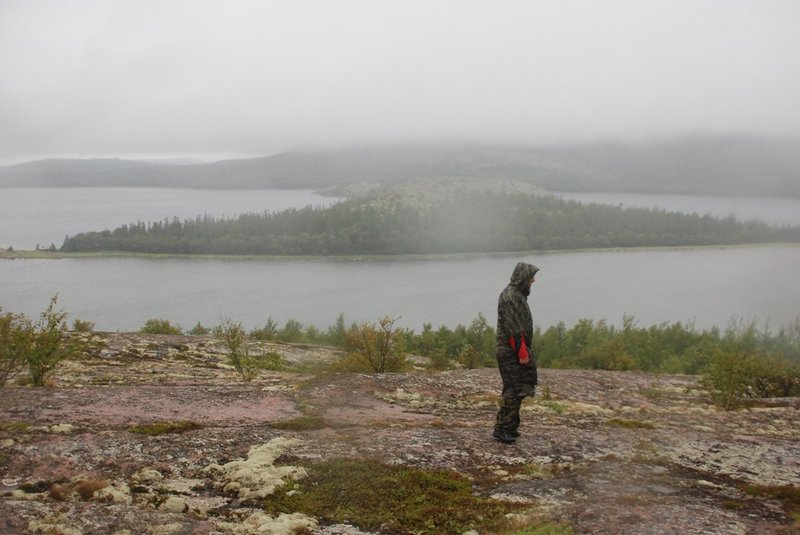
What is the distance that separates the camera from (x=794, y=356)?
39406mm

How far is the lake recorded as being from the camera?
3467 inches

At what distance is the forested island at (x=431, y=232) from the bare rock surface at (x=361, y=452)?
14067cm

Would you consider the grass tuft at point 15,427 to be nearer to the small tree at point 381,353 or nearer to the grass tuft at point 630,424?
the grass tuft at point 630,424

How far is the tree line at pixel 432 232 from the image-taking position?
15300cm

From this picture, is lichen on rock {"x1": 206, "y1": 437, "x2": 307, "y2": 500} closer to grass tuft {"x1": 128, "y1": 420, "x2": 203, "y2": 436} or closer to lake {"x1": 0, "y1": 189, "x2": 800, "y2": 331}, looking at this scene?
grass tuft {"x1": 128, "y1": 420, "x2": 203, "y2": 436}

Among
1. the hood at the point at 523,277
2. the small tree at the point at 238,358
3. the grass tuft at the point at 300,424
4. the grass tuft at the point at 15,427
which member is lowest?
the small tree at the point at 238,358

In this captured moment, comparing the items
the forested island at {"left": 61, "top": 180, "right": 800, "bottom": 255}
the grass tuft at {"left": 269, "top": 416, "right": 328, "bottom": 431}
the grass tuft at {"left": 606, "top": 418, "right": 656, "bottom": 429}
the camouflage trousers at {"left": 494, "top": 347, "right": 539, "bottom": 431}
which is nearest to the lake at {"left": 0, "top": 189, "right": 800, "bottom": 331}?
the forested island at {"left": 61, "top": 180, "right": 800, "bottom": 255}

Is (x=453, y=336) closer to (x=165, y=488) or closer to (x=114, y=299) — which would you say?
(x=165, y=488)

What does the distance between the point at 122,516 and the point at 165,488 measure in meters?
0.80

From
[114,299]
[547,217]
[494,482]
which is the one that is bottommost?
[114,299]

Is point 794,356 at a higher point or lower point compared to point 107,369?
lower

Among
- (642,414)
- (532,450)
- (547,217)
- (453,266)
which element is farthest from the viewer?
(547,217)

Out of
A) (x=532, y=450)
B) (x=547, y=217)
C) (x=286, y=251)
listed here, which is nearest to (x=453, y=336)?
(x=532, y=450)

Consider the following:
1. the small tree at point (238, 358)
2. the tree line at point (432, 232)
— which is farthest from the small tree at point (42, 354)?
the tree line at point (432, 232)
